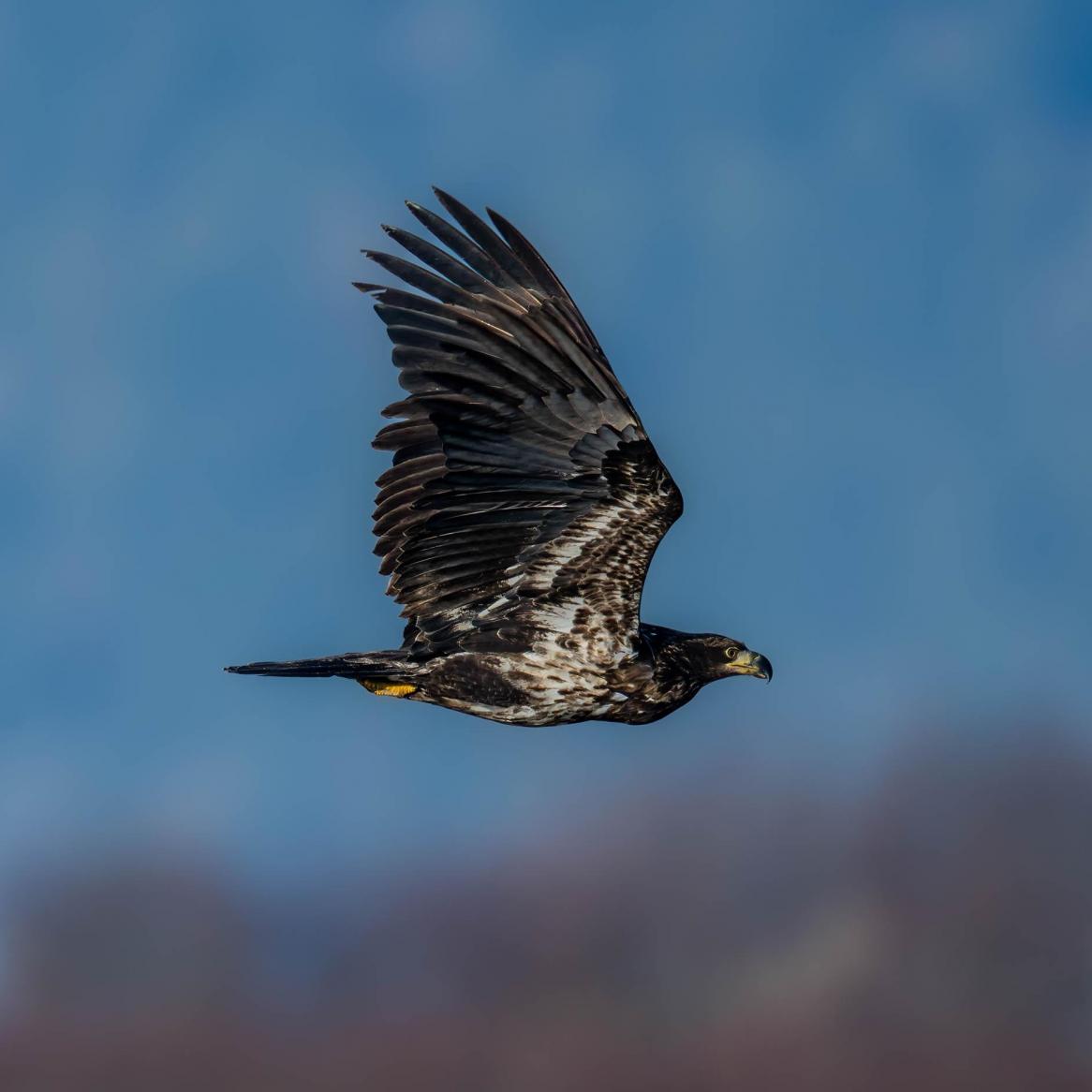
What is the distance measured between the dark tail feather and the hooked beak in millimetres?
2669

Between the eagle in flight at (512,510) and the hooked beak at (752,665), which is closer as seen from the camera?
the eagle in flight at (512,510)

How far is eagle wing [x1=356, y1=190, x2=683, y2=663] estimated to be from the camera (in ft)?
47.4

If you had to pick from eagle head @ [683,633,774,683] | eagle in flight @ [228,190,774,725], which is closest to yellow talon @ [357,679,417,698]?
eagle in flight @ [228,190,774,725]

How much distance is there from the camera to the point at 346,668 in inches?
612

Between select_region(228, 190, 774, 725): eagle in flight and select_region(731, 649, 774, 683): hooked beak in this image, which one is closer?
select_region(228, 190, 774, 725): eagle in flight

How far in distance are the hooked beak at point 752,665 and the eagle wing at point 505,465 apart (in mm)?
1144

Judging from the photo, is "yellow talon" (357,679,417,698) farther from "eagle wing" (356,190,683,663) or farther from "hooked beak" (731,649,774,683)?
"hooked beak" (731,649,774,683)

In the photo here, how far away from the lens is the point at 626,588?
15539 millimetres

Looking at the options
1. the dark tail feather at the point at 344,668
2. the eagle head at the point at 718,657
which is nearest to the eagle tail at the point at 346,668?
the dark tail feather at the point at 344,668

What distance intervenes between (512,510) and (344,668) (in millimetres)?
1771

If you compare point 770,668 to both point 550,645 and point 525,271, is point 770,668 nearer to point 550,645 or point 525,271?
point 550,645

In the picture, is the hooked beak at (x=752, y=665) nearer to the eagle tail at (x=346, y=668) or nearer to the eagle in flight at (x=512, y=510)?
the eagle in flight at (x=512, y=510)

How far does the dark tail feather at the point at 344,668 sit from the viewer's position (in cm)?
1529

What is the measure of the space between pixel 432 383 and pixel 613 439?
4.40 ft
